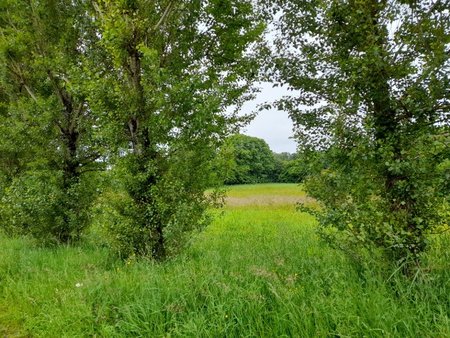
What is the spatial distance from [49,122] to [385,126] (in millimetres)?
7230

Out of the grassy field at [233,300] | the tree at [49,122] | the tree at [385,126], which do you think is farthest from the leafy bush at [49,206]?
the tree at [385,126]

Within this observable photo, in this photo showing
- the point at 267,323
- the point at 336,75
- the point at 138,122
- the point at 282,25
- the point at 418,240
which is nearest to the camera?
the point at 267,323

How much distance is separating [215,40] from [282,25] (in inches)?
65.5

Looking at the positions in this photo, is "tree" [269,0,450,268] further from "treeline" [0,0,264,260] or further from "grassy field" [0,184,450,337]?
"treeline" [0,0,264,260]

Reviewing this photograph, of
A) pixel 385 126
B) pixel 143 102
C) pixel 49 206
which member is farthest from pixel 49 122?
pixel 385 126

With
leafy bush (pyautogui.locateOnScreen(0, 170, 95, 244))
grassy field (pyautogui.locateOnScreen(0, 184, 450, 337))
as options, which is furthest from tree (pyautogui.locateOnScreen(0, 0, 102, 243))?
grassy field (pyautogui.locateOnScreen(0, 184, 450, 337))

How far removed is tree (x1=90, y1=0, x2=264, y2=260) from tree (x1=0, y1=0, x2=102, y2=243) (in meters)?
2.08

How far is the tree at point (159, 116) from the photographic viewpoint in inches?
199

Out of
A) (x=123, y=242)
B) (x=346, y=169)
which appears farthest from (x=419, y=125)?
(x=123, y=242)

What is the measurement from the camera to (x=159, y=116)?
16.7 feet

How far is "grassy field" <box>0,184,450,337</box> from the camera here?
2.92 m

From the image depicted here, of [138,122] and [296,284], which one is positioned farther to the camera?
[138,122]

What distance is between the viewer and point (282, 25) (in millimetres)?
4961

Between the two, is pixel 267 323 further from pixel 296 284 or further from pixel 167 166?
pixel 167 166
